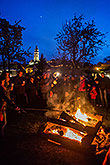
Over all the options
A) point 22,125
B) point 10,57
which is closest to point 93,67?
point 10,57

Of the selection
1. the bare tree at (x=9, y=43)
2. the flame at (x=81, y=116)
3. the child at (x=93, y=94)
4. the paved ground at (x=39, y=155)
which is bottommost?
the paved ground at (x=39, y=155)

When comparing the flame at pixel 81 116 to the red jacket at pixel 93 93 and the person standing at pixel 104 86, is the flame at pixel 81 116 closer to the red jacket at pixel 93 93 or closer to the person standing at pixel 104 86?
the red jacket at pixel 93 93

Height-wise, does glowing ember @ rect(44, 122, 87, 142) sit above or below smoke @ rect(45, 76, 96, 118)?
below

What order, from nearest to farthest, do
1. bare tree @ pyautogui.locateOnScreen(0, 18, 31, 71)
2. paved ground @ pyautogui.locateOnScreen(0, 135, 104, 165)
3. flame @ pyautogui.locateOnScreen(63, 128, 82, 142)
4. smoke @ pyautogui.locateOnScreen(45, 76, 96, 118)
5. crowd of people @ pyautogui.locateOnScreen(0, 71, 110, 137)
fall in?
paved ground @ pyautogui.locateOnScreen(0, 135, 104, 165), flame @ pyautogui.locateOnScreen(63, 128, 82, 142), smoke @ pyautogui.locateOnScreen(45, 76, 96, 118), crowd of people @ pyautogui.locateOnScreen(0, 71, 110, 137), bare tree @ pyautogui.locateOnScreen(0, 18, 31, 71)

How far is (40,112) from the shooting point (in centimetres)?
620

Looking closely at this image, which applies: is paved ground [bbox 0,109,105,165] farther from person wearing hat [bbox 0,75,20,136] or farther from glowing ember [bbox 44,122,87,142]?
person wearing hat [bbox 0,75,20,136]

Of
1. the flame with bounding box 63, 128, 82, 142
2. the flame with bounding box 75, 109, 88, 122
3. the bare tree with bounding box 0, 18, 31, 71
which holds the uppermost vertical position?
the bare tree with bounding box 0, 18, 31, 71

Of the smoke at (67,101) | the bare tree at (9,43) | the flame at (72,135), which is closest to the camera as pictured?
the flame at (72,135)

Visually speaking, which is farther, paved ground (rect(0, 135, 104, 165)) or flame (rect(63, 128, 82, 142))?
flame (rect(63, 128, 82, 142))

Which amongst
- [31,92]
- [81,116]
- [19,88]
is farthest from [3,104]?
[31,92]

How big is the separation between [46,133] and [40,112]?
99.7 inches

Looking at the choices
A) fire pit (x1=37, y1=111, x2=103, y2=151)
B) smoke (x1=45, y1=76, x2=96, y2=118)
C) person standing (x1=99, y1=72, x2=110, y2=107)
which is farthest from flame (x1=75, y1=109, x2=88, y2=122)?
person standing (x1=99, y1=72, x2=110, y2=107)

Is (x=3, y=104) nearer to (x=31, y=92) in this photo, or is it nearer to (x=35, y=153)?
(x=35, y=153)

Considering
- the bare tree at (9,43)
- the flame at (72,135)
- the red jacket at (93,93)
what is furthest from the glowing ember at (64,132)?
the bare tree at (9,43)
